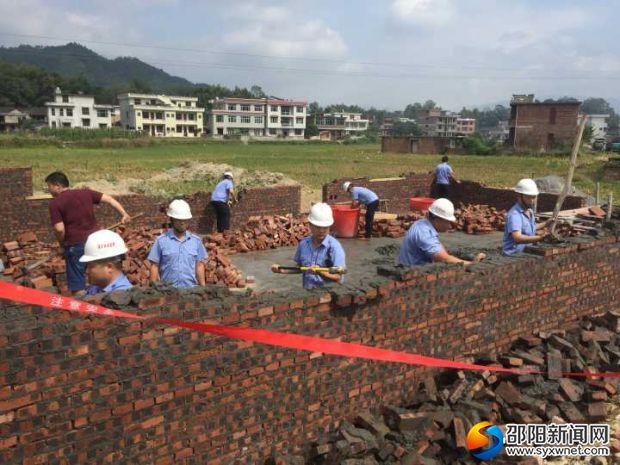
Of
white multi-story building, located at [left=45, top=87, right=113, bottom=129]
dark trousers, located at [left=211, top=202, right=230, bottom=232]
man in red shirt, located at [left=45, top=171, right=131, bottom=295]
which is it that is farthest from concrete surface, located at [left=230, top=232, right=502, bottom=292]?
white multi-story building, located at [left=45, top=87, right=113, bottom=129]

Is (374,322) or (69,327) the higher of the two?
(69,327)

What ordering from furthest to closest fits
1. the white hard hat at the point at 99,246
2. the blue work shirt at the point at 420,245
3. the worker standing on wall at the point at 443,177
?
the worker standing on wall at the point at 443,177, the blue work shirt at the point at 420,245, the white hard hat at the point at 99,246

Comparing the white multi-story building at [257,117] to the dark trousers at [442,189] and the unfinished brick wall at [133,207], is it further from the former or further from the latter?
the unfinished brick wall at [133,207]

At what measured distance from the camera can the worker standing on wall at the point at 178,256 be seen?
15.4 feet

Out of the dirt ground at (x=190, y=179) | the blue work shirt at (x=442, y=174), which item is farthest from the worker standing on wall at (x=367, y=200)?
the dirt ground at (x=190, y=179)

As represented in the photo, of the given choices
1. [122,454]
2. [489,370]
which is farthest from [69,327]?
[489,370]

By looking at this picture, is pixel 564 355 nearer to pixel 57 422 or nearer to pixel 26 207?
pixel 57 422

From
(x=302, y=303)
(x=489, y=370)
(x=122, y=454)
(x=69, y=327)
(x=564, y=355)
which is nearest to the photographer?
(x=69, y=327)

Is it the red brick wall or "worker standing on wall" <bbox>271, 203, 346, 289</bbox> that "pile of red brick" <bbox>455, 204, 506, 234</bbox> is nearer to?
"worker standing on wall" <bbox>271, 203, 346, 289</bbox>

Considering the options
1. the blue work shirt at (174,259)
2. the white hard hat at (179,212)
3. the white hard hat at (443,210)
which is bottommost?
the blue work shirt at (174,259)

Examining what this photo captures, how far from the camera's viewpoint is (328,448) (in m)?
3.86

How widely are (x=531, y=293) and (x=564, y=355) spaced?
720 millimetres

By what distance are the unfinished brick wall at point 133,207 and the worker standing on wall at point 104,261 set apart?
864cm

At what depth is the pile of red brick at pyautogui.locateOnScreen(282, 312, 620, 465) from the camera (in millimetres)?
3865
